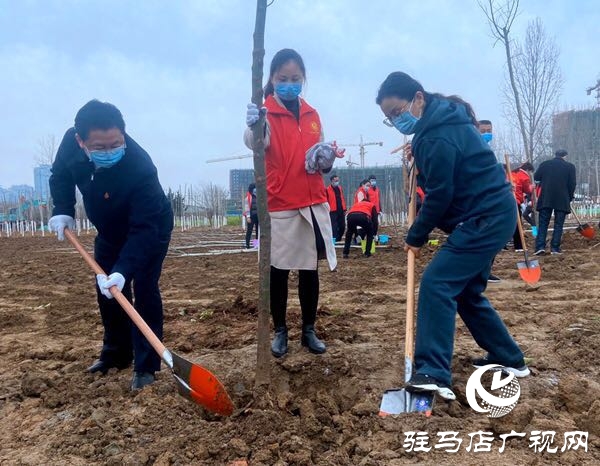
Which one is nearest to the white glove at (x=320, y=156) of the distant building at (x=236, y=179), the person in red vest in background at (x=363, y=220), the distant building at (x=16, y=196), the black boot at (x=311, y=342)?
the black boot at (x=311, y=342)

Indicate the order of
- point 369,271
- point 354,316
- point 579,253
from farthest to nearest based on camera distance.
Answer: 1. point 579,253
2. point 369,271
3. point 354,316

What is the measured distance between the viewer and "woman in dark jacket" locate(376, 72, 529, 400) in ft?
8.50

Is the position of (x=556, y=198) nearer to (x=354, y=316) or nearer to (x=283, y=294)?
(x=354, y=316)

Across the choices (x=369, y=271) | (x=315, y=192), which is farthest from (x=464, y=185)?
(x=369, y=271)

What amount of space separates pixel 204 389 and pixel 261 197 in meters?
1.00

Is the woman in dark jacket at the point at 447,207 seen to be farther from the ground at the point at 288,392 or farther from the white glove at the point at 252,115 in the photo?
the white glove at the point at 252,115

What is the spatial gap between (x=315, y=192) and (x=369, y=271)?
4.69 metres

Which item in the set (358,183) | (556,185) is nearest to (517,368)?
(556,185)

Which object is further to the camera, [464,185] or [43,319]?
[43,319]

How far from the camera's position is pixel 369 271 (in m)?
7.89

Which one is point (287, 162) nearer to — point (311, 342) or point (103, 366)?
point (311, 342)

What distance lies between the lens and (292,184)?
10.8 feet

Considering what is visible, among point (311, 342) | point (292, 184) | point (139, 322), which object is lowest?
point (311, 342)

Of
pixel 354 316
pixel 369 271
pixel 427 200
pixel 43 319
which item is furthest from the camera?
pixel 369 271
